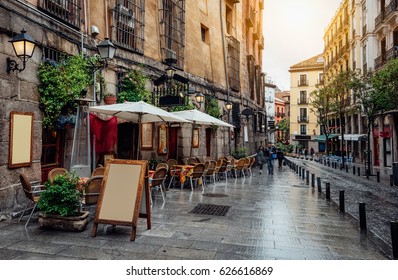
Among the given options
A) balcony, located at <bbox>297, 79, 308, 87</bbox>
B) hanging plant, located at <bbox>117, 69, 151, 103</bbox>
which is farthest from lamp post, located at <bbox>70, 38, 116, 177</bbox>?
balcony, located at <bbox>297, 79, 308, 87</bbox>

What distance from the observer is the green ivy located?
4.51 meters

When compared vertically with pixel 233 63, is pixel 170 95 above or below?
below

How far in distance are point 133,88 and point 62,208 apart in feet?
18.7

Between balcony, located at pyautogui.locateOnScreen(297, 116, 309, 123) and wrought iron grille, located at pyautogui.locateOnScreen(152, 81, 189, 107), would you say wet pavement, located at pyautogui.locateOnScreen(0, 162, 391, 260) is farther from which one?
balcony, located at pyautogui.locateOnScreen(297, 116, 309, 123)

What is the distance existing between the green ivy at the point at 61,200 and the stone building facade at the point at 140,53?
52.8 inches

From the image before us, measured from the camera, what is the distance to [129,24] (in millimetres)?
9750

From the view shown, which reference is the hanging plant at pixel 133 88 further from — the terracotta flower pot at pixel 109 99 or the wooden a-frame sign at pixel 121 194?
the wooden a-frame sign at pixel 121 194

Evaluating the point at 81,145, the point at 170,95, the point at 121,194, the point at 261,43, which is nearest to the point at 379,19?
the point at 261,43

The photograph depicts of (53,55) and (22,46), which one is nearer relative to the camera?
(22,46)

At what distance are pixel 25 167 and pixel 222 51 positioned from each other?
1373 centimetres

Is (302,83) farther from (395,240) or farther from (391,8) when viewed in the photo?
(395,240)

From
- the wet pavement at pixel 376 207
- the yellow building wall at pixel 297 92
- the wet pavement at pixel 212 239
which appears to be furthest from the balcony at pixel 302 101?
the wet pavement at pixel 212 239

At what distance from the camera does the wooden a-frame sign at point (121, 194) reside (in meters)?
4.14

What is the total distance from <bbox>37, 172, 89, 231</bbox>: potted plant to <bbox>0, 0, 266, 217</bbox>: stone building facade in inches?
51.6
